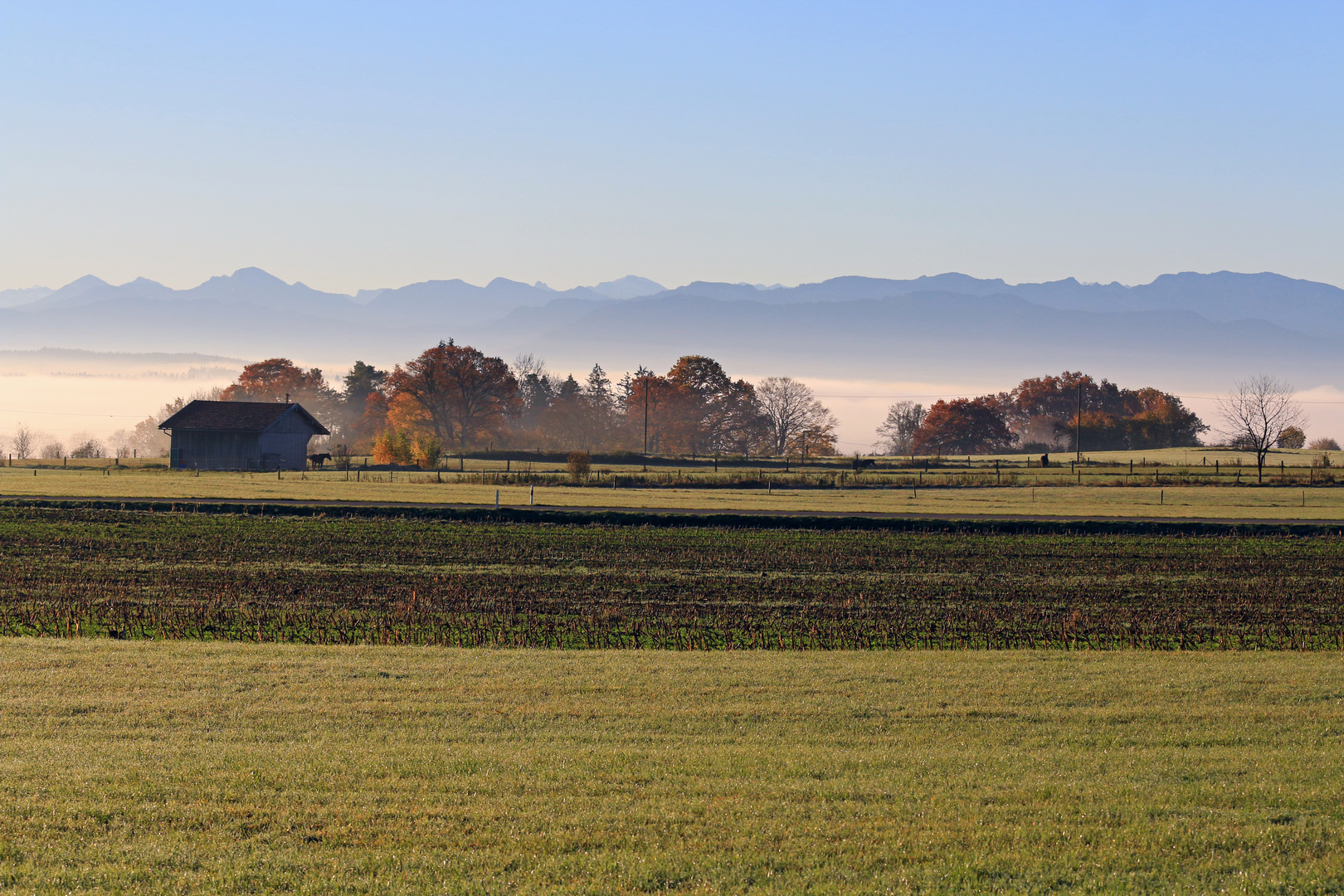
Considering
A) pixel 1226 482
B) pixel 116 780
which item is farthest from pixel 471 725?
pixel 1226 482

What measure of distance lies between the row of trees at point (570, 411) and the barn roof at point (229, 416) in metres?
19.3

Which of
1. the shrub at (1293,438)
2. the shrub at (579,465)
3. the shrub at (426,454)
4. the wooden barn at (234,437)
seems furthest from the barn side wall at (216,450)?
the shrub at (1293,438)

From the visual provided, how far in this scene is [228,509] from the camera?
42969mm

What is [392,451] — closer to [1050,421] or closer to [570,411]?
[570,411]

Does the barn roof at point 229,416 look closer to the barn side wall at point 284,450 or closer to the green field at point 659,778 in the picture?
the barn side wall at point 284,450

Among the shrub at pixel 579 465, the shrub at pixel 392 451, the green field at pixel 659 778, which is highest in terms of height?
the shrub at pixel 392 451

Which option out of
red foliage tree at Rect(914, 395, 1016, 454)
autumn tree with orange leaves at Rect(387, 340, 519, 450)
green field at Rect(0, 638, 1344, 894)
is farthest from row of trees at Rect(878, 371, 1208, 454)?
green field at Rect(0, 638, 1344, 894)

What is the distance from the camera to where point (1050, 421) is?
132 m

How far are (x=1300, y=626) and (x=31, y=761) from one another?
67.2 feet

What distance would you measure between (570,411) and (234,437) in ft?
162

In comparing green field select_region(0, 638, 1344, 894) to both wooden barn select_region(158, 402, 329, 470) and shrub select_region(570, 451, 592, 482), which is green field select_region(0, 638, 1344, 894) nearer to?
shrub select_region(570, 451, 592, 482)

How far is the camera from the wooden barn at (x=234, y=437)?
80438 mm

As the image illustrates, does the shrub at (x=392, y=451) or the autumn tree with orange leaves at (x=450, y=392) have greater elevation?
the autumn tree with orange leaves at (x=450, y=392)

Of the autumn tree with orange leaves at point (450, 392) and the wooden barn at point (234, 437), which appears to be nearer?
the wooden barn at point (234, 437)
